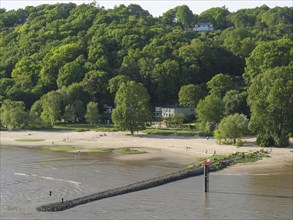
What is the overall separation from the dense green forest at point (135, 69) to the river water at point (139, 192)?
19340 millimetres

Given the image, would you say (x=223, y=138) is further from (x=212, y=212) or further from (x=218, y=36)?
(x=218, y=36)

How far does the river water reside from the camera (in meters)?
36.3

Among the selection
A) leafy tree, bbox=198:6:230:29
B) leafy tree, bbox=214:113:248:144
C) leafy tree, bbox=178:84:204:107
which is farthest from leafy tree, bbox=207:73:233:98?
leafy tree, bbox=198:6:230:29

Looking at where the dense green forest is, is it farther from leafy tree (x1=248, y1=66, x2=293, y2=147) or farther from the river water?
the river water

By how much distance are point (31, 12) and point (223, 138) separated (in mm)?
135528

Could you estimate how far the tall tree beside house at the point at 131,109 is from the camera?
262 ft

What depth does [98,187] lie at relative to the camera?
1763 inches

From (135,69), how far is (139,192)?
2980 inches

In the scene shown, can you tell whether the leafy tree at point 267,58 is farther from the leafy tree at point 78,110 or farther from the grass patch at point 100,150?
the grass patch at point 100,150

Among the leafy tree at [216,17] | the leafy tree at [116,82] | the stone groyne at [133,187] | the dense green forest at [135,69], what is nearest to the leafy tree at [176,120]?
the dense green forest at [135,69]

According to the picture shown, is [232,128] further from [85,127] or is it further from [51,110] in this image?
[51,110]

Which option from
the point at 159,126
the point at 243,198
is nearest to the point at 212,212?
the point at 243,198

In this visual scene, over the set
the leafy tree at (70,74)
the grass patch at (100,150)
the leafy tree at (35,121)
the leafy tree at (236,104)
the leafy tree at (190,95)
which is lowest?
the grass patch at (100,150)

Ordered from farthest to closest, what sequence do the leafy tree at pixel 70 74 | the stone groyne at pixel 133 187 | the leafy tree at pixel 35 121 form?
1. the leafy tree at pixel 70 74
2. the leafy tree at pixel 35 121
3. the stone groyne at pixel 133 187
